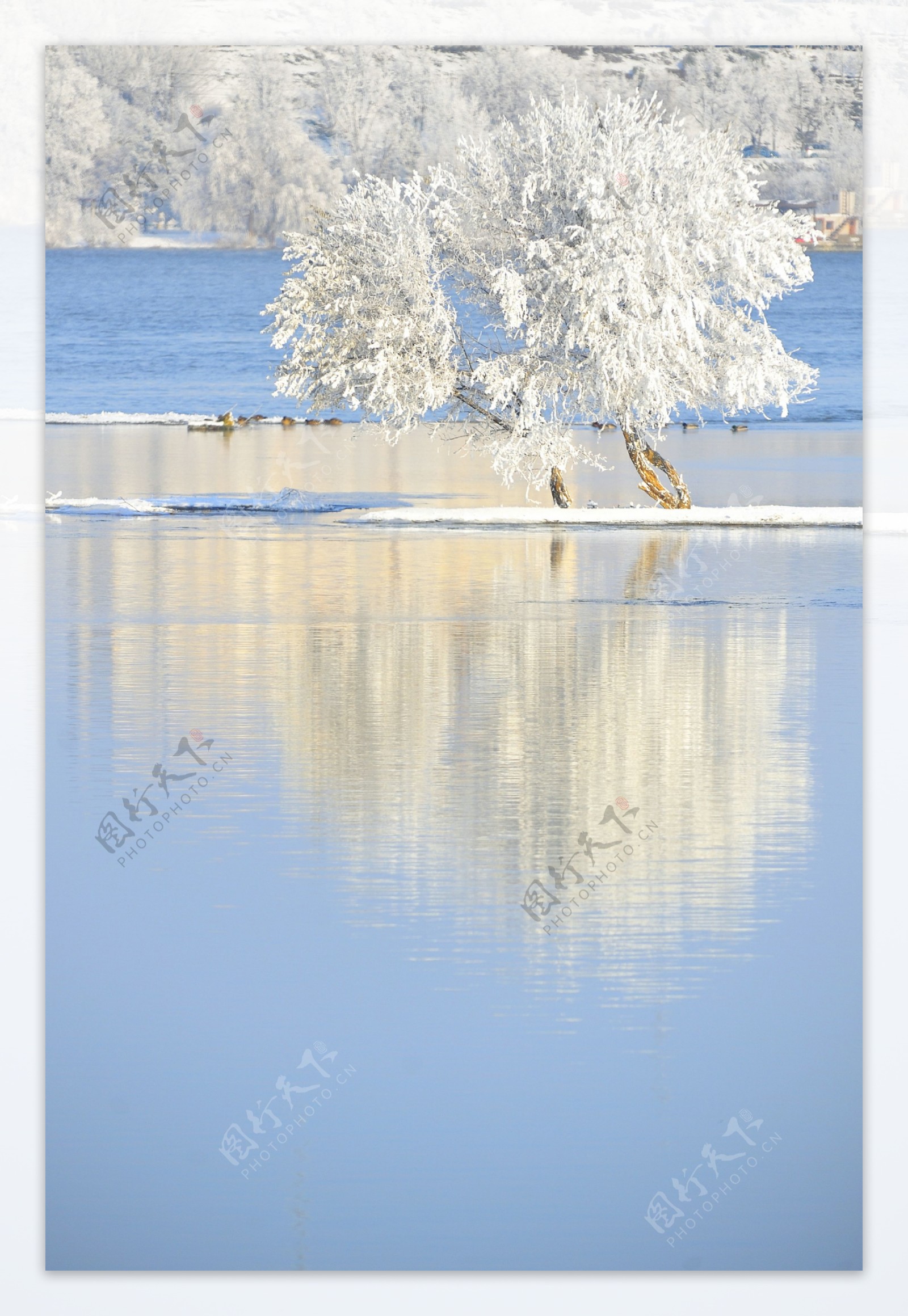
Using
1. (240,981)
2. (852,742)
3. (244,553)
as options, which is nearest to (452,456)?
(244,553)

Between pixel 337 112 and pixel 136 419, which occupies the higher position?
pixel 337 112

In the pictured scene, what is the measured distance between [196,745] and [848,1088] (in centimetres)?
319

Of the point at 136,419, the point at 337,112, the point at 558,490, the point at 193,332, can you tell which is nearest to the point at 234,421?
the point at 136,419

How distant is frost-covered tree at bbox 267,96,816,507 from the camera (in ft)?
48.1

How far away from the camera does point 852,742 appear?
26.2 ft

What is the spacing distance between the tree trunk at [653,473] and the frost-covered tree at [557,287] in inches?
0.6

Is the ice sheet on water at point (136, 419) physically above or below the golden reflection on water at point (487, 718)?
above

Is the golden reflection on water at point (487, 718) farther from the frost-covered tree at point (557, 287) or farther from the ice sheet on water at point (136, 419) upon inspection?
the ice sheet on water at point (136, 419)

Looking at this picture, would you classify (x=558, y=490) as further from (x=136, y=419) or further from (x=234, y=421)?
(x=136, y=419)

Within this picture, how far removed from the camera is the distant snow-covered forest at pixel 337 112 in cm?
1214

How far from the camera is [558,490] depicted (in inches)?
612

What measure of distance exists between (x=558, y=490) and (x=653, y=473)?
716 millimetres

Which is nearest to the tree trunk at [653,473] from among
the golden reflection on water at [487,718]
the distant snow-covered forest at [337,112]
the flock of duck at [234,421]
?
the distant snow-covered forest at [337,112]
